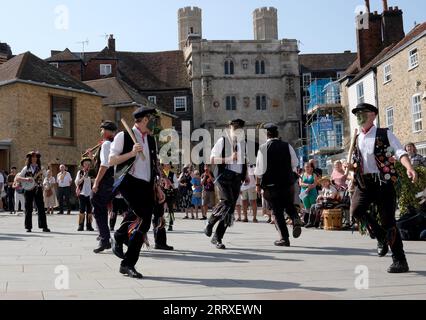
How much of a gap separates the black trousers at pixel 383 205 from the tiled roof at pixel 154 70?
58.0 metres

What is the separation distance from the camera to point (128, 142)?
6.68 metres

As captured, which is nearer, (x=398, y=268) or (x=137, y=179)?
(x=398, y=268)

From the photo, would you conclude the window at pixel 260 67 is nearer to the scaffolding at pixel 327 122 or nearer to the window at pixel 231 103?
the window at pixel 231 103

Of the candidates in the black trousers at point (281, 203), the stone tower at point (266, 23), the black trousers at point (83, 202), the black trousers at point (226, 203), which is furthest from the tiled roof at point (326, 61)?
the black trousers at point (226, 203)

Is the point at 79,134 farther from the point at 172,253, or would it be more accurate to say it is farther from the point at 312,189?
the point at 172,253

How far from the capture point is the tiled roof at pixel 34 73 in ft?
112

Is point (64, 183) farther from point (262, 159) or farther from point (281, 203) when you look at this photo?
point (281, 203)

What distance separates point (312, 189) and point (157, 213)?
7776mm

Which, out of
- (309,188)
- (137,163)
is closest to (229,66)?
(309,188)

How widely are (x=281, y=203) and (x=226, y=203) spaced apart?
1.01 metres

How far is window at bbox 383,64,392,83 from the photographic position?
3188 centimetres

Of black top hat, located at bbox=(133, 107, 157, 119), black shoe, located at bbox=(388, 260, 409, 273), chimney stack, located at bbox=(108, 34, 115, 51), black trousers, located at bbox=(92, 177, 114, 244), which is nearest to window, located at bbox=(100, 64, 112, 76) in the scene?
chimney stack, located at bbox=(108, 34, 115, 51)

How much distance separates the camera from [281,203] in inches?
384

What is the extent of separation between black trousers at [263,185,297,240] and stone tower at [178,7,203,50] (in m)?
76.4
